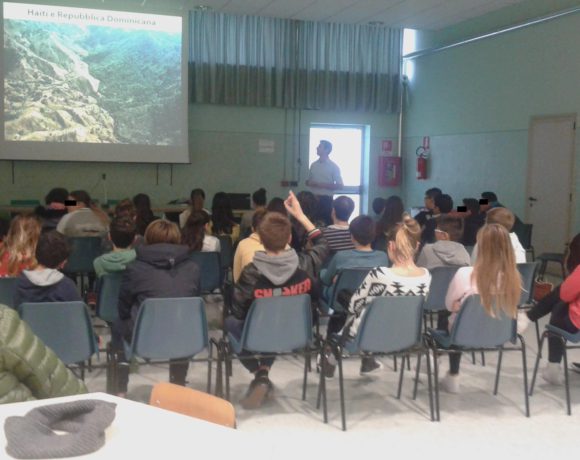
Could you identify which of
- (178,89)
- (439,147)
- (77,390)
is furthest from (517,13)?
(77,390)

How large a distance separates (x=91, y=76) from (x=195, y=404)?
8.10m

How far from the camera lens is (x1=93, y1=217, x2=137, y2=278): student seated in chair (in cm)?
455

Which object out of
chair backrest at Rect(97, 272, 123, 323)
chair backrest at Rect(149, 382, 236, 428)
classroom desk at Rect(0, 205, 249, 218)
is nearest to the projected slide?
classroom desk at Rect(0, 205, 249, 218)

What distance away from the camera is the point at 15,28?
8.88 metres

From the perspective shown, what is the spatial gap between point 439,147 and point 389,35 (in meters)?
2.11

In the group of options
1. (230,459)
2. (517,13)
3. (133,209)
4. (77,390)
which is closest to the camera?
(230,459)

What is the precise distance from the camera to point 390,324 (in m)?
3.70

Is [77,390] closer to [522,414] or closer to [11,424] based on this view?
[11,424]

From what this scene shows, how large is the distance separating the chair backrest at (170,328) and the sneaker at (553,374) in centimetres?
230

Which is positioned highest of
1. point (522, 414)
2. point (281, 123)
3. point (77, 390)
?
point (281, 123)

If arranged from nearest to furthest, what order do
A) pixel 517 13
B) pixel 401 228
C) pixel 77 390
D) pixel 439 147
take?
pixel 77 390
pixel 401 228
pixel 517 13
pixel 439 147

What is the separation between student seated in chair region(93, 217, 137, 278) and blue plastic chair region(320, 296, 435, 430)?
1585 millimetres

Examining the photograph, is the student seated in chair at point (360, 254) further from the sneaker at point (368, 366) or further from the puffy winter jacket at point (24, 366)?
the puffy winter jacket at point (24, 366)

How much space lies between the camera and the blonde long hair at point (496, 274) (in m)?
3.80
